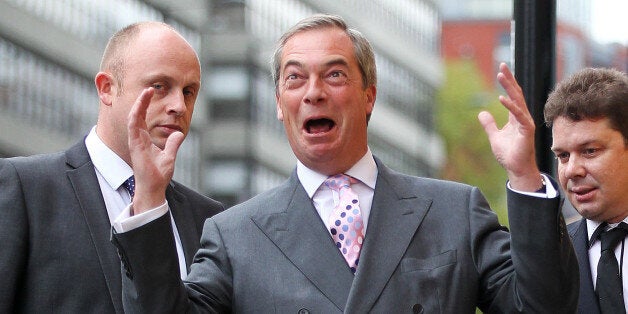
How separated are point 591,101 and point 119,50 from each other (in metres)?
1.79

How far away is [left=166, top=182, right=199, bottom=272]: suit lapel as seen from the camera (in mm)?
Result: 4801

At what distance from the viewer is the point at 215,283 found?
13.0ft

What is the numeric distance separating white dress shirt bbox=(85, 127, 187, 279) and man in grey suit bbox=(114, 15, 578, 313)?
2.08ft

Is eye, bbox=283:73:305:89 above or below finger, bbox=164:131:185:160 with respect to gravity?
above

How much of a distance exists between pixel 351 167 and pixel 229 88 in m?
55.4

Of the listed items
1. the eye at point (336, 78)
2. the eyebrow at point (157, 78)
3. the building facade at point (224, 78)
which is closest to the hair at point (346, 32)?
the eye at point (336, 78)

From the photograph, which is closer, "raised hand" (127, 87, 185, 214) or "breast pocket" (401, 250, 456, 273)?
"raised hand" (127, 87, 185, 214)

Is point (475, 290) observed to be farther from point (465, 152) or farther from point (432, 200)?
point (465, 152)

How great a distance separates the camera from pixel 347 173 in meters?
4.19

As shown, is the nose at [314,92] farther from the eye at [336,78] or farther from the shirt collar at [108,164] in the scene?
the shirt collar at [108,164]

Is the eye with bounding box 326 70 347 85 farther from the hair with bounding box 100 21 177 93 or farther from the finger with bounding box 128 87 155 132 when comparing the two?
the hair with bounding box 100 21 177 93

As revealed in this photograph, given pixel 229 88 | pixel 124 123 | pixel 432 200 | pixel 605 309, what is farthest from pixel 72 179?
pixel 229 88

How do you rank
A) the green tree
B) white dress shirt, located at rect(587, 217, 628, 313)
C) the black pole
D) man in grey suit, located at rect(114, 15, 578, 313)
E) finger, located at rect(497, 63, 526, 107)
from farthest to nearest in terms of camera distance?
1. the green tree
2. the black pole
3. white dress shirt, located at rect(587, 217, 628, 313)
4. man in grey suit, located at rect(114, 15, 578, 313)
5. finger, located at rect(497, 63, 526, 107)

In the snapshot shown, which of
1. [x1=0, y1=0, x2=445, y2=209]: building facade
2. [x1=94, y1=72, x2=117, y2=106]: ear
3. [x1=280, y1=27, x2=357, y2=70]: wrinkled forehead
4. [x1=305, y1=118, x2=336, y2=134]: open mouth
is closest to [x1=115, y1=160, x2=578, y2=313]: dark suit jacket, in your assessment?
[x1=305, y1=118, x2=336, y2=134]: open mouth
